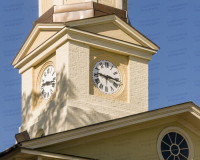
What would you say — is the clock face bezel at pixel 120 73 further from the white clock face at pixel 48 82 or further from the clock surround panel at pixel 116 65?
the white clock face at pixel 48 82

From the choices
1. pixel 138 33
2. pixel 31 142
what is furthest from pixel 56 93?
pixel 31 142

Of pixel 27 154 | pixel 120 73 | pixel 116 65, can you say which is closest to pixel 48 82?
pixel 116 65

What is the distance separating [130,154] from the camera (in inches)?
891

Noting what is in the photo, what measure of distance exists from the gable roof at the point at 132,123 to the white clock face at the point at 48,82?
6.04 meters

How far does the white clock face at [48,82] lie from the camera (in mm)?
27828

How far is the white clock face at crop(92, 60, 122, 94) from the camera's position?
27.5 metres

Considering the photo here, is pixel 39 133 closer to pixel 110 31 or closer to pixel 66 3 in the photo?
pixel 110 31

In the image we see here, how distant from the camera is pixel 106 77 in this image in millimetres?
27750

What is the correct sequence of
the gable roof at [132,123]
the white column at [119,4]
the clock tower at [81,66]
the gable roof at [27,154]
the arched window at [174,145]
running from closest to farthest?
Result: 1. the gable roof at [27,154]
2. the gable roof at [132,123]
3. the arched window at [174,145]
4. the clock tower at [81,66]
5. the white column at [119,4]

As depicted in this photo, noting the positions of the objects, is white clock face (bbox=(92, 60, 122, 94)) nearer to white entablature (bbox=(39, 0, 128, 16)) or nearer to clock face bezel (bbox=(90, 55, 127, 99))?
clock face bezel (bbox=(90, 55, 127, 99))

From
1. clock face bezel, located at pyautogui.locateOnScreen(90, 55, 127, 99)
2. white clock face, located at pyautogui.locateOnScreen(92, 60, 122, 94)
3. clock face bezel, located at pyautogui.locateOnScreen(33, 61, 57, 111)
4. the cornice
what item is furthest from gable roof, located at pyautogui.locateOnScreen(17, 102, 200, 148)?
clock face bezel, located at pyautogui.locateOnScreen(33, 61, 57, 111)

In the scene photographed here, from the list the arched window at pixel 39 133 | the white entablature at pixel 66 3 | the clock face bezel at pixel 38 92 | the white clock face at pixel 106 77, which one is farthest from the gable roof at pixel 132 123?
the white entablature at pixel 66 3

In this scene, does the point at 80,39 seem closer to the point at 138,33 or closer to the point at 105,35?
the point at 105,35

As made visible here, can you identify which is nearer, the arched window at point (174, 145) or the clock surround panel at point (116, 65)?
the arched window at point (174, 145)
